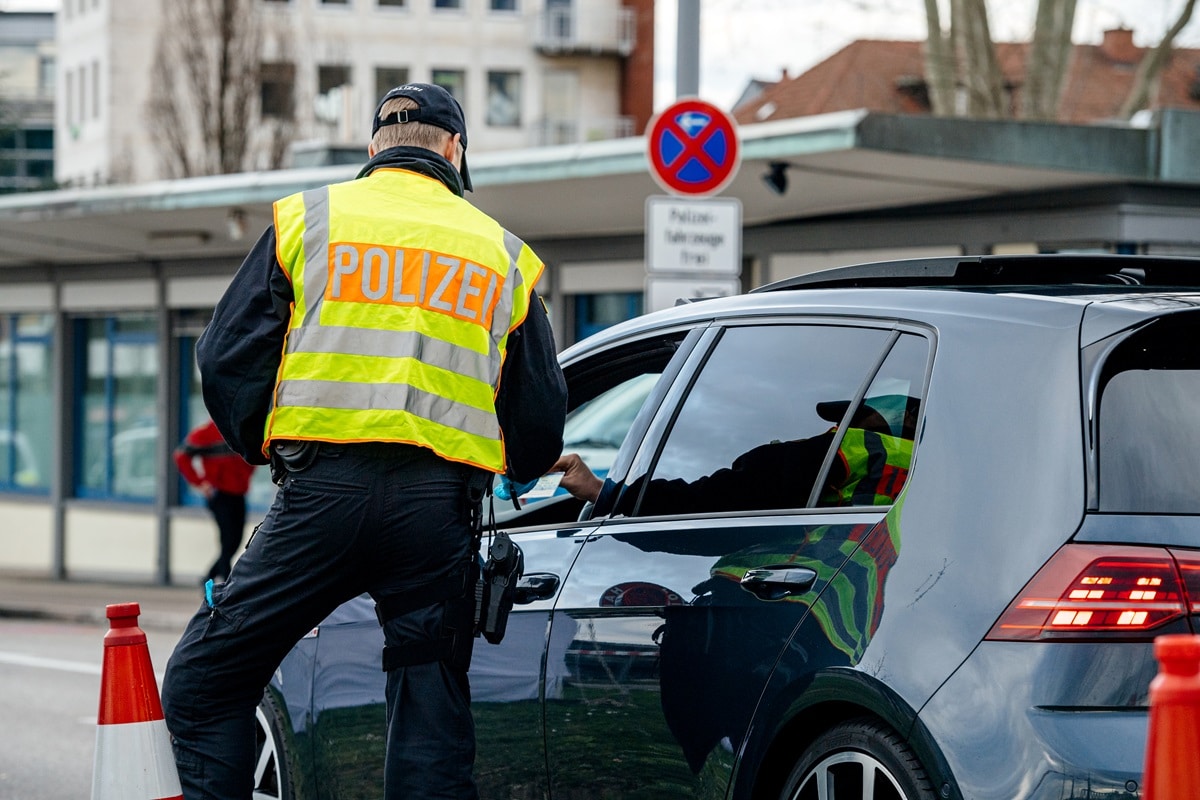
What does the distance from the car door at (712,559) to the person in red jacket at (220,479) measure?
36.8ft

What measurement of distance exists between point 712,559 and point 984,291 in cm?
77

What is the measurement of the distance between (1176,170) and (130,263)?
11.7 metres

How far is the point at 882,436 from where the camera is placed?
12.3 feet

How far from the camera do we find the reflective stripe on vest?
11.9 ft

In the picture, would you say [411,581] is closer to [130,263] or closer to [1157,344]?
[1157,344]

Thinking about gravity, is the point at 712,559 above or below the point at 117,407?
above

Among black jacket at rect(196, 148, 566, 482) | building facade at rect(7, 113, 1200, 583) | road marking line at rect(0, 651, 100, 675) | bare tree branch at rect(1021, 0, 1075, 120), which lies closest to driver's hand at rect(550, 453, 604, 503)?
black jacket at rect(196, 148, 566, 482)

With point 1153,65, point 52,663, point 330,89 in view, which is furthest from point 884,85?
point 52,663

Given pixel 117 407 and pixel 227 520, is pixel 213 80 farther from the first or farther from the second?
pixel 227 520

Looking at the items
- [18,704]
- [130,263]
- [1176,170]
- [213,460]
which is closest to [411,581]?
[18,704]

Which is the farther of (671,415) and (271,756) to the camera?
(271,756)

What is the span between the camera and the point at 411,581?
377cm

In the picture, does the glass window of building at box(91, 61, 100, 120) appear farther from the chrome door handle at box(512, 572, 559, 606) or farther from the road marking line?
the chrome door handle at box(512, 572, 559, 606)

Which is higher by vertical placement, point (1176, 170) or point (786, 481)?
point (1176, 170)
